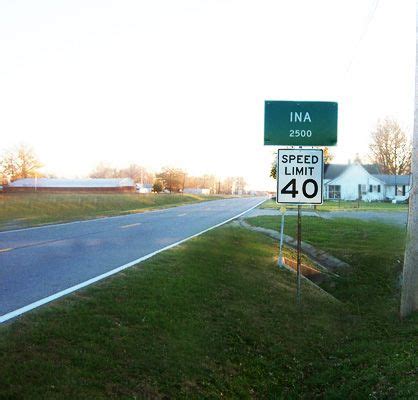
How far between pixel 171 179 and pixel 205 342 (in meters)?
93.4

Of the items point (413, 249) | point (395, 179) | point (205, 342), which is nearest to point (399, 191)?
point (395, 179)

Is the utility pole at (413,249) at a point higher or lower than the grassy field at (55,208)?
higher

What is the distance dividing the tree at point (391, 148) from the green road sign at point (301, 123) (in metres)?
63.5

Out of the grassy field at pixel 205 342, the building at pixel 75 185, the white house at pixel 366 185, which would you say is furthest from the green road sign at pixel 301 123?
the building at pixel 75 185

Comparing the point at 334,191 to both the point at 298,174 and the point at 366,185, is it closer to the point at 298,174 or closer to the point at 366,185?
the point at 366,185

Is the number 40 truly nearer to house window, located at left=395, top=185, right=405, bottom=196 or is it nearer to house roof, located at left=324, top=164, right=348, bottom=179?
house window, located at left=395, top=185, right=405, bottom=196

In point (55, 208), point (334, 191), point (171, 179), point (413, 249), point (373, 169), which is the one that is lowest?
point (55, 208)

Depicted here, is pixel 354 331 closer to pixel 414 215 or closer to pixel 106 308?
pixel 414 215

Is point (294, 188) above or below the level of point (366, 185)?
below

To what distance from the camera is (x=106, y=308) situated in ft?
20.6

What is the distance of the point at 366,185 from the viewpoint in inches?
2717

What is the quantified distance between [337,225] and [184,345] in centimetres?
1782

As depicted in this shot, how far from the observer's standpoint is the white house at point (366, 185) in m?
68.6

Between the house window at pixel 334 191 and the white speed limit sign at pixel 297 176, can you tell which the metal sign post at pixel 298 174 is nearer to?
the white speed limit sign at pixel 297 176
